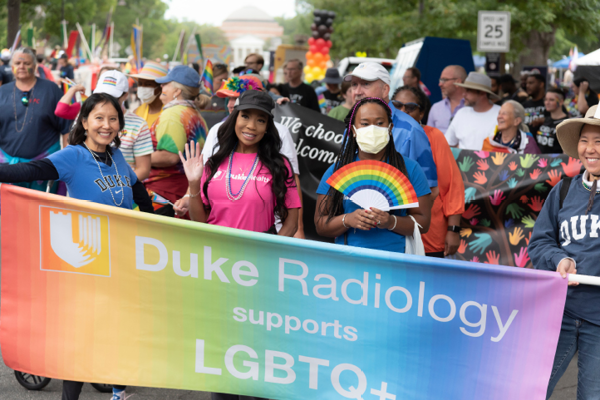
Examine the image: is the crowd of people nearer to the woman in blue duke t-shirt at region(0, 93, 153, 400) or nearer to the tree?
the woman in blue duke t-shirt at region(0, 93, 153, 400)

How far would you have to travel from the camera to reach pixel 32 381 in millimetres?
4504

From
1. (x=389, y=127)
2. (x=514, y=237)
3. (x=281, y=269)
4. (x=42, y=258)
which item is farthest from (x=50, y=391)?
(x=514, y=237)

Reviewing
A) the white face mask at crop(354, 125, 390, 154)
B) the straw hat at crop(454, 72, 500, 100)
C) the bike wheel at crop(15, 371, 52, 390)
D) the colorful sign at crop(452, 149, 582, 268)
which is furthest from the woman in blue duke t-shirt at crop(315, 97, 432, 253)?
the straw hat at crop(454, 72, 500, 100)

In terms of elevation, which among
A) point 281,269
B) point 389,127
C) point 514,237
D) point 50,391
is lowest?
point 50,391

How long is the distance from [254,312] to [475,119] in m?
4.56

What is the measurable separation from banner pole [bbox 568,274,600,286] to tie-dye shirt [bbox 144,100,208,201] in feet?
10.7

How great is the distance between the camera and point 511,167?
6.07m

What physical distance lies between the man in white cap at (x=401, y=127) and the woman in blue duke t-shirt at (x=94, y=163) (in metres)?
1.63

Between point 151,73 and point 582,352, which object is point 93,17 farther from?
point 582,352

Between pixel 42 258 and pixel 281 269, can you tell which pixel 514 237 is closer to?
pixel 281 269

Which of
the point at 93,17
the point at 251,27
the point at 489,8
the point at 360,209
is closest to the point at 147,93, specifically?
the point at 360,209

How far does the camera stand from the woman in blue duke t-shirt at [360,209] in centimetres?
352

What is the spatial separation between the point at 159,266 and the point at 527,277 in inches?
71.7

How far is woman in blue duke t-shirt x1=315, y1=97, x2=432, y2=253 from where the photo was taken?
3.52 m
